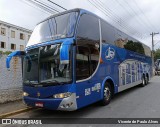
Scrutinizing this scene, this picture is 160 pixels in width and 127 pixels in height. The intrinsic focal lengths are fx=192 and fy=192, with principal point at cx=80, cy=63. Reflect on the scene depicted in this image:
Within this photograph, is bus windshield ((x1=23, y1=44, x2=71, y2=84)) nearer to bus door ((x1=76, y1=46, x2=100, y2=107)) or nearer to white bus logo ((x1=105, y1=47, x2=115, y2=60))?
bus door ((x1=76, y1=46, x2=100, y2=107))

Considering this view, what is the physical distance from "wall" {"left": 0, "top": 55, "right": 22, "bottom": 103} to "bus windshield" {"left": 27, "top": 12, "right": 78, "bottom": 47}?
2.59 metres

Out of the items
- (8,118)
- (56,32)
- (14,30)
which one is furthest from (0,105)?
(14,30)

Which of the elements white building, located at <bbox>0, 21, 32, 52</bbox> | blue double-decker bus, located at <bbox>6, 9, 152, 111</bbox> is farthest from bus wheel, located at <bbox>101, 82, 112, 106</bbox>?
white building, located at <bbox>0, 21, 32, 52</bbox>

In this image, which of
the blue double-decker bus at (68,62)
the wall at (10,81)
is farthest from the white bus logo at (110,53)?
the wall at (10,81)

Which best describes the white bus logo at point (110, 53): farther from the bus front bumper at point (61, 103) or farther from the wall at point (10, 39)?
the wall at point (10, 39)

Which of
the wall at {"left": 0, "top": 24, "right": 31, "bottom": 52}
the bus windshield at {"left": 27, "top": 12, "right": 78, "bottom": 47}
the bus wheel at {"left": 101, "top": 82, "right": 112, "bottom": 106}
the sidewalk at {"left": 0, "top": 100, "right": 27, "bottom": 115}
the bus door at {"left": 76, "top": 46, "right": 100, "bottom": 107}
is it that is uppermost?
the wall at {"left": 0, "top": 24, "right": 31, "bottom": 52}

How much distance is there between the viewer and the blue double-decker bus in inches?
233

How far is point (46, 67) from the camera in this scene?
618 cm

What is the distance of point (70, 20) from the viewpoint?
6.59 meters

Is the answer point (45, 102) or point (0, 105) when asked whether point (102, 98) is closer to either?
point (45, 102)

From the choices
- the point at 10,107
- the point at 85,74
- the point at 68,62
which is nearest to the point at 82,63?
the point at 85,74

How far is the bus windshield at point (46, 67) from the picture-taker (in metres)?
5.93

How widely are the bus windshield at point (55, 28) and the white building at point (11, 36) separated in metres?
34.8

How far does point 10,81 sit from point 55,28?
396 centimetres
